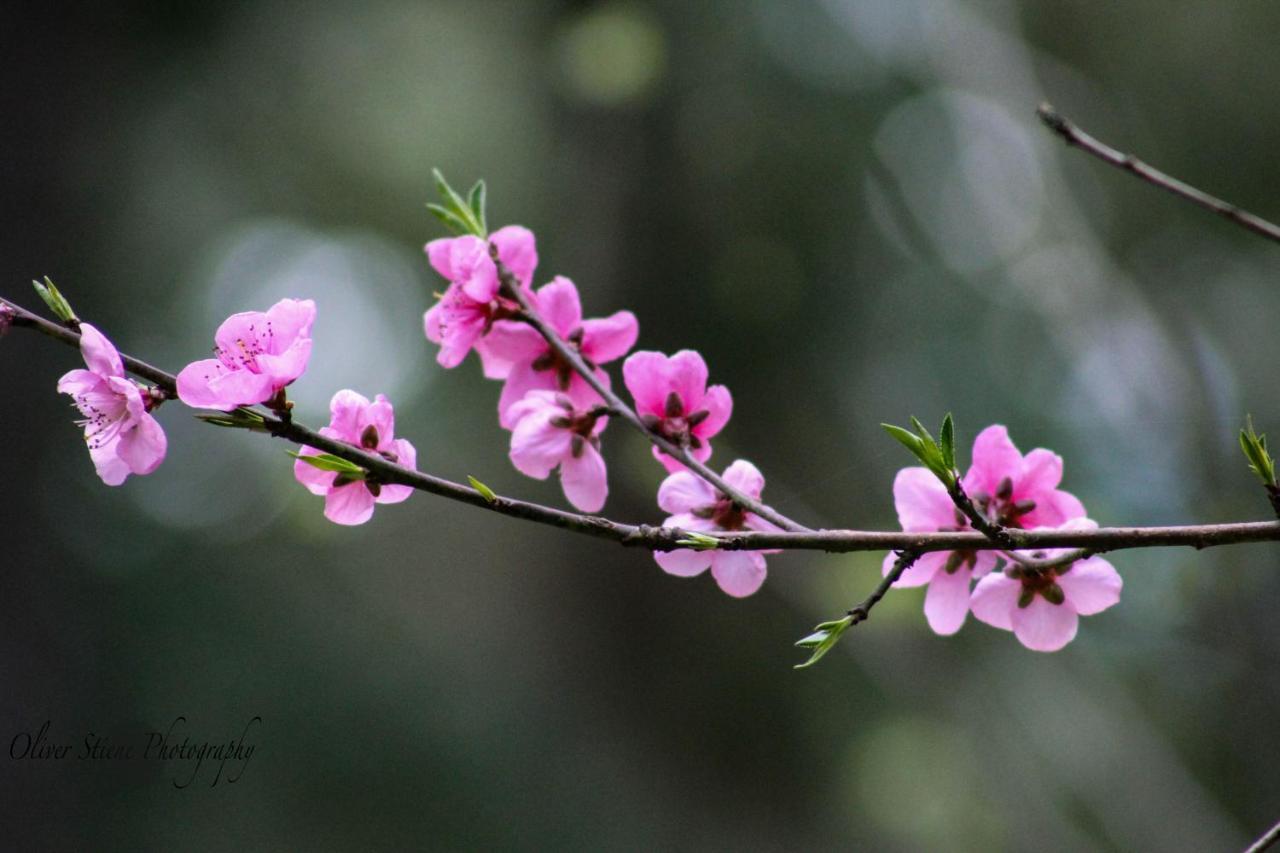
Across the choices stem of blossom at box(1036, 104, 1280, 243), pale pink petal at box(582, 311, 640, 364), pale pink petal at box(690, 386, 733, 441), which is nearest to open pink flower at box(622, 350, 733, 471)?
pale pink petal at box(690, 386, 733, 441)

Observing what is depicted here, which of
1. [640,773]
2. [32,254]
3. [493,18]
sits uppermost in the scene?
[493,18]

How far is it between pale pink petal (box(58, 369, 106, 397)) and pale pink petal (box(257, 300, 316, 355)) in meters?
0.07

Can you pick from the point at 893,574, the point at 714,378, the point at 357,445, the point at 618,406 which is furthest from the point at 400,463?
the point at 714,378

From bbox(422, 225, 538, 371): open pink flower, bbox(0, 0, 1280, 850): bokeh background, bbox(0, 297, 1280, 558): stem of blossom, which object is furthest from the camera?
bbox(0, 0, 1280, 850): bokeh background

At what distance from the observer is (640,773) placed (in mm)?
1848

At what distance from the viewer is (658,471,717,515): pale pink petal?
1.68 feet

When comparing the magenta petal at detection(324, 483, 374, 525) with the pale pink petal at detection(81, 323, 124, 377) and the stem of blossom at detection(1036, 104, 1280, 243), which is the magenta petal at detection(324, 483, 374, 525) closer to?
the pale pink petal at detection(81, 323, 124, 377)

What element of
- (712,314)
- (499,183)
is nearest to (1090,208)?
(712,314)

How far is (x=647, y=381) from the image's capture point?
549 mm

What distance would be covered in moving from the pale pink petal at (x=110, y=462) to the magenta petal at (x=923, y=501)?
0.38 metres

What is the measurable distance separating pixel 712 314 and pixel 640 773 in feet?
3.08

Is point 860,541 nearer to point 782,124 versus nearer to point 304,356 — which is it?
point 304,356

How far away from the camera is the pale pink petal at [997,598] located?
508 mm

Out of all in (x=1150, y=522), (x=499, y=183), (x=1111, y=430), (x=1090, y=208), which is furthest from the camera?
(x=499, y=183)
